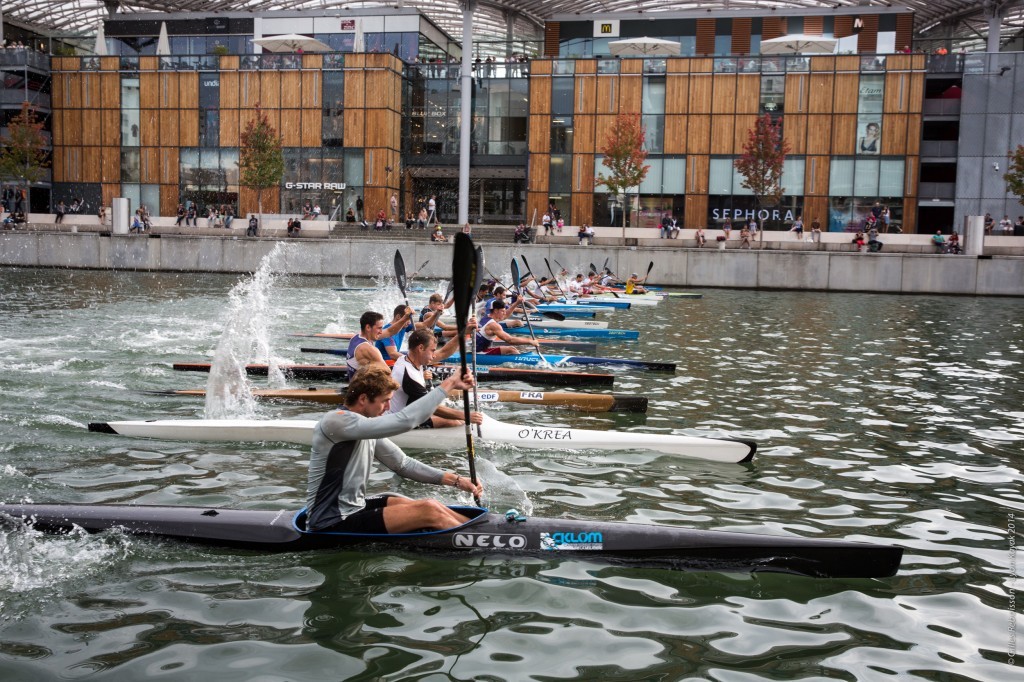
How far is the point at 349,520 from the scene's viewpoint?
656 centimetres

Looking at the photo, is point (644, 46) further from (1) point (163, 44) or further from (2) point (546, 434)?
(2) point (546, 434)

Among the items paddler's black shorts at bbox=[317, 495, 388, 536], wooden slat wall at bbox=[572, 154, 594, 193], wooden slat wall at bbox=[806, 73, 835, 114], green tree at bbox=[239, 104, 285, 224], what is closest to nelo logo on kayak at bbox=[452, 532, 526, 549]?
paddler's black shorts at bbox=[317, 495, 388, 536]

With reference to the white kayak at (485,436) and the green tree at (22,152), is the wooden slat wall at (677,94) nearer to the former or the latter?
the green tree at (22,152)

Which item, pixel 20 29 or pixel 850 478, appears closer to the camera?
pixel 850 478

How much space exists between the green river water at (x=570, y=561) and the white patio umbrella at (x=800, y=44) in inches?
1401

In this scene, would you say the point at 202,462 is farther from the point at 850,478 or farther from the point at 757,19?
the point at 757,19

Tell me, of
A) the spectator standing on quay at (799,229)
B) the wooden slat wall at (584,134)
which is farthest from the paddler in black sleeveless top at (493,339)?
the wooden slat wall at (584,134)

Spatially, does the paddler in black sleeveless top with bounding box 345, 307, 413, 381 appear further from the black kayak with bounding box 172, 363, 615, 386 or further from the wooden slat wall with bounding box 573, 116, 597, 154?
the wooden slat wall with bounding box 573, 116, 597, 154

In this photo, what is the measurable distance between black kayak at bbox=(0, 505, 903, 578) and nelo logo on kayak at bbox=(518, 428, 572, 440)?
3.21 meters

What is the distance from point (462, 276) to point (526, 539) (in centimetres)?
191

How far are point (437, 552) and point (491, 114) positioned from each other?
5224 centimetres

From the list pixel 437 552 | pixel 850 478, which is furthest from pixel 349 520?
pixel 850 478

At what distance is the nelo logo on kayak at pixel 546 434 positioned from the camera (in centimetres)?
1003

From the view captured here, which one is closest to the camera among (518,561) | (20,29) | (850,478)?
(518,561)
